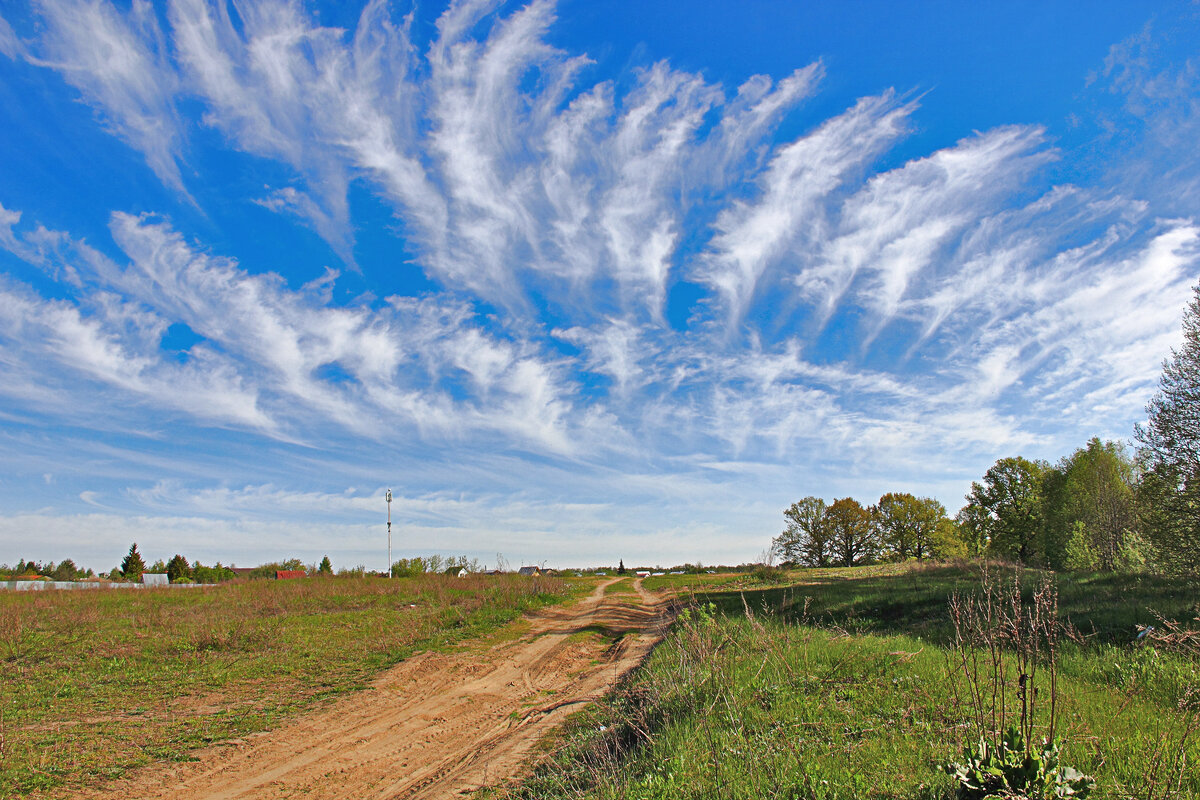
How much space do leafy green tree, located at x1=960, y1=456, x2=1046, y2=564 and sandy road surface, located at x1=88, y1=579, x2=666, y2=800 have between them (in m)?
52.0

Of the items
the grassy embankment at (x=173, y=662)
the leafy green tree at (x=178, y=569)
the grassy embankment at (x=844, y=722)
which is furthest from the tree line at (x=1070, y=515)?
the leafy green tree at (x=178, y=569)

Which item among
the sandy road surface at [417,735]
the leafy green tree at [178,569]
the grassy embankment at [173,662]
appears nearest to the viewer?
the sandy road surface at [417,735]

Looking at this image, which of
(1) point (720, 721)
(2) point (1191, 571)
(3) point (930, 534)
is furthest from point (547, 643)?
(3) point (930, 534)

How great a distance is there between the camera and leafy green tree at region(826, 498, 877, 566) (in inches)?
2527

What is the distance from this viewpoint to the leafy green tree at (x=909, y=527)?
62741mm

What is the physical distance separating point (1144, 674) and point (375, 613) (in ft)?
72.0

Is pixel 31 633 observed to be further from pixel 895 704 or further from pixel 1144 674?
pixel 1144 674

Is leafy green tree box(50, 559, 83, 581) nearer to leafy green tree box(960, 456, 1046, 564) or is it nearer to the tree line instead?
the tree line

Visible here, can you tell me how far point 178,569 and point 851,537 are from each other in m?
76.7

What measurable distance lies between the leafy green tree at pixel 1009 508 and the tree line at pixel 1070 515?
3.7 inches

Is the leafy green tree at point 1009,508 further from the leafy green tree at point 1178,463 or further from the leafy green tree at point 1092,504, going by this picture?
the leafy green tree at point 1178,463

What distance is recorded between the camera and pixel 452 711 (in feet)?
33.4

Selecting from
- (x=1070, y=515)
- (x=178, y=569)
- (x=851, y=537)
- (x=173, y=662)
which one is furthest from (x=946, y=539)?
(x=178, y=569)

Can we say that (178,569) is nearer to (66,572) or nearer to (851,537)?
(66,572)
